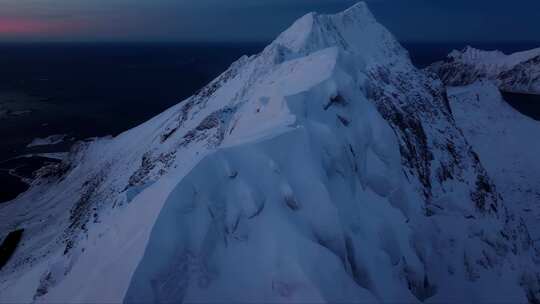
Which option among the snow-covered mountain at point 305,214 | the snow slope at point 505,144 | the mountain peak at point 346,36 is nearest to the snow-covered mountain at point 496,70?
the snow slope at point 505,144

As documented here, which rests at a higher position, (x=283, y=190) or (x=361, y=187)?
(x=283, y=190)

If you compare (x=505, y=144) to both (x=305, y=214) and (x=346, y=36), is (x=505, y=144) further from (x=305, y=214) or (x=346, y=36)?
(x=305, y=214)

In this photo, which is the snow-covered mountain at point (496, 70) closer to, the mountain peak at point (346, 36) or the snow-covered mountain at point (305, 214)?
the mountain peak at point (346, 36)

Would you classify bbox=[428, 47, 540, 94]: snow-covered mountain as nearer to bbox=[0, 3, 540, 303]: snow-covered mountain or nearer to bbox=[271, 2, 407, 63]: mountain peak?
bbox=[271, 2, 407, 63]: mountain peak

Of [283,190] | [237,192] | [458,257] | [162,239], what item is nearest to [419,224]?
[458,257]

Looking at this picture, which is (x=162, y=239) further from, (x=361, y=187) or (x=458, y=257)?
(x=458, y=257)
